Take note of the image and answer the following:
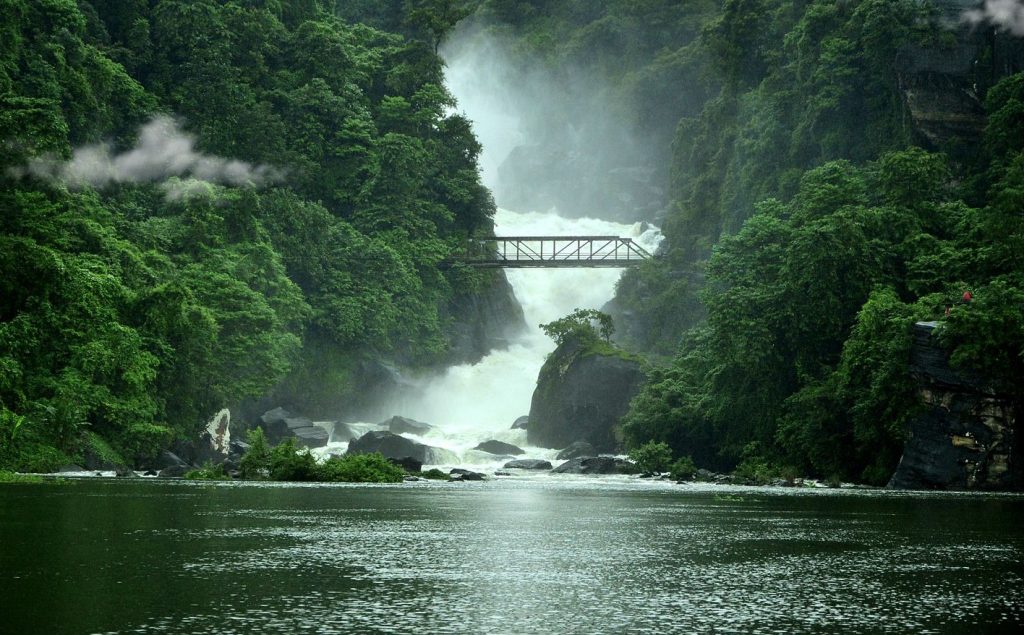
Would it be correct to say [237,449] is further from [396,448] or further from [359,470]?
[359,470]

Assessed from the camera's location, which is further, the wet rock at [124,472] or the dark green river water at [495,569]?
the wet rock at [124,472]

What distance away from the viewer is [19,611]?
8.63m

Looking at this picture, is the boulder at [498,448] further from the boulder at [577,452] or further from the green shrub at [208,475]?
the green shrub at [208,475]

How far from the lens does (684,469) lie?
42719 mm

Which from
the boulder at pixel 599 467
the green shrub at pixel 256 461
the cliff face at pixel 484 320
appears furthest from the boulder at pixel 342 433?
the green shrub at pixel 256 461

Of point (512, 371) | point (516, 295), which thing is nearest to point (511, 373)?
point (512, 371)

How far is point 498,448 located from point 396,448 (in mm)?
6282

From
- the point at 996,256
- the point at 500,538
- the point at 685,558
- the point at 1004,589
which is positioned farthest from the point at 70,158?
the point at 1004,589

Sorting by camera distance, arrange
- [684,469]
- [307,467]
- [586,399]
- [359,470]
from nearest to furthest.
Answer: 1. [307,467]
2. [359,470]
3. [684,469]
4. [586,399]

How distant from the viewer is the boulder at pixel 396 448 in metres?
50.9

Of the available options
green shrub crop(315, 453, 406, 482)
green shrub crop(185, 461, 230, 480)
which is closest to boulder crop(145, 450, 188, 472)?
green shrub crop(185, 461, 230, 480)

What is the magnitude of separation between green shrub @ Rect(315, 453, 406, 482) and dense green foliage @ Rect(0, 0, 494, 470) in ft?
22.4

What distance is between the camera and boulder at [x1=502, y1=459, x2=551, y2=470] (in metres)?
48.1

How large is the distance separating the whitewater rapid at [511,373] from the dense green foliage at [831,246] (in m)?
7.92
